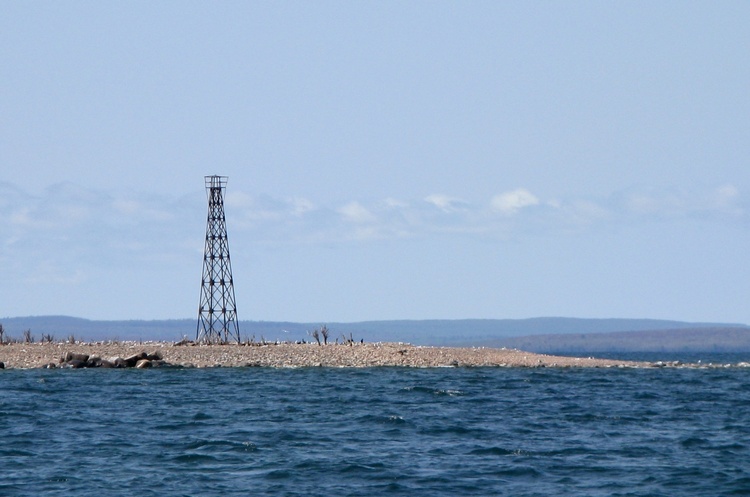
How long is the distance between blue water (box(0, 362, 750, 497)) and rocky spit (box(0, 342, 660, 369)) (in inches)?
276

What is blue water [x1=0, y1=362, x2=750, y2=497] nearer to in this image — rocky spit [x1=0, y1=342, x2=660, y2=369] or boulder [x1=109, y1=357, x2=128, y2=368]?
boulder [x1=109, y1=357, x2=128, y2=368]

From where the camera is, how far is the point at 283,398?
57562mm

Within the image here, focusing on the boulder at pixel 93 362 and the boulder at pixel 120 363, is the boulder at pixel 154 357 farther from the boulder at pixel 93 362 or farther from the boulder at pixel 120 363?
the boulder at pixel 93 362

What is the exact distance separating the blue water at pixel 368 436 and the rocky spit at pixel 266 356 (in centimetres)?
701

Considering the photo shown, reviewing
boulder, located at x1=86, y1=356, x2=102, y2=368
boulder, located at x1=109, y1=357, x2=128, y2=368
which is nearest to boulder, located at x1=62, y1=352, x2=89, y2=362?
boulder, located at x1=86, y1=356, x2=102, y2=368

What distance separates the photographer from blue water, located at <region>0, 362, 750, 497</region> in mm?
36250

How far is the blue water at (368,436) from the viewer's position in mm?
36250

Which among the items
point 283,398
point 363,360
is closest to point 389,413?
point 283,398

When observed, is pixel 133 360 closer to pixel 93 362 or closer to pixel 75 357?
pixel 93 362

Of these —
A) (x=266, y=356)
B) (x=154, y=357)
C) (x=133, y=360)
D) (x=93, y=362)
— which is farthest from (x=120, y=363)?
(x=266, y=356)

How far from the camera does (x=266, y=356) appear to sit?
8025cm

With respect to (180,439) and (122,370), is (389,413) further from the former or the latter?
(122,370)

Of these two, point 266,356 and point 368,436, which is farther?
point 266,356

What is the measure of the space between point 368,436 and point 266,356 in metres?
35.3
